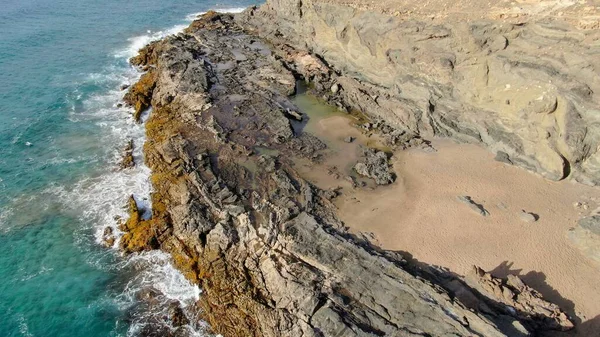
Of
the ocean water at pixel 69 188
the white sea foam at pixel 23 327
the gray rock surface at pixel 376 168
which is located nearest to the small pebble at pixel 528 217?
the gray rock surface at pixel 376 168

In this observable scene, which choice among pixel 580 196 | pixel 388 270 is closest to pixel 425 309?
pixel 388 270

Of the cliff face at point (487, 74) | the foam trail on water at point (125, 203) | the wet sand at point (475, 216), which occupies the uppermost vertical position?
the cliff face at point (487, 74)

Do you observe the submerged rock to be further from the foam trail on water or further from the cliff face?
the cliff face

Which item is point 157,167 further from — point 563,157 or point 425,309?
point 563,157

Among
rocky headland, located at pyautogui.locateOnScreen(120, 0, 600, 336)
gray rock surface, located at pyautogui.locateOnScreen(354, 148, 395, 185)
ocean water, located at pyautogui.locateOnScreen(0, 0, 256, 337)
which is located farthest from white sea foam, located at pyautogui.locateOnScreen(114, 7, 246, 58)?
gray rock surface, located at pyautogui.locateOnScreen(354, 148, 395, 185)

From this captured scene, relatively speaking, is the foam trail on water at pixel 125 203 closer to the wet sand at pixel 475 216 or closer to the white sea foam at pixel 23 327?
the white sea foam at pixel 23 327
